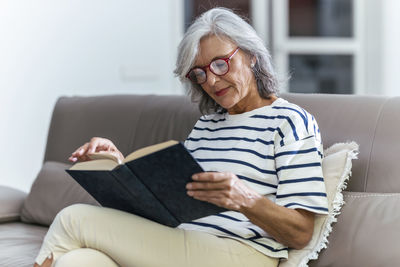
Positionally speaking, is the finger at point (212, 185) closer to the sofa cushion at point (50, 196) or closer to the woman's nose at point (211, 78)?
the woman's nose at point (211, 78)

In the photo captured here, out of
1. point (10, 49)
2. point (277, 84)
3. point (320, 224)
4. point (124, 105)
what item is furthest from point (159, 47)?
point (320, 224)

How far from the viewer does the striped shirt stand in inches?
67.2

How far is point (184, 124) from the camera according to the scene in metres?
2.46

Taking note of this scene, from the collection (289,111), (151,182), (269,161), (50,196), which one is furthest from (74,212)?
(50,196)

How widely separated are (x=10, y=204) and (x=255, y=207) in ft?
4.68

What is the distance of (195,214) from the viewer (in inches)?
65.3

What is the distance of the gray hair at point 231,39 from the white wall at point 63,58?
6.15ft

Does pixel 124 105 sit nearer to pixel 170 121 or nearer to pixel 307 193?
pixel 170 121

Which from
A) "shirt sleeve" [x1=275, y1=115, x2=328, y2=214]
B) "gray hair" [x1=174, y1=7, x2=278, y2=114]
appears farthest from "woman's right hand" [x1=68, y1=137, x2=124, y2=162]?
"shirt sleeve" [x1=275, y1=115, x2=328, y2=214]

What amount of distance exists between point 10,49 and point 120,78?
31.9 inches

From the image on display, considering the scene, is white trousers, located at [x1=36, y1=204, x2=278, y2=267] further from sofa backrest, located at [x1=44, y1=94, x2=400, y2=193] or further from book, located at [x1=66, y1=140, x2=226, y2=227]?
sofa backrest, located at [x1=44, y1=94, x2=400, y2=193]

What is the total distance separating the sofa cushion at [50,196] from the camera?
2592 millimetres

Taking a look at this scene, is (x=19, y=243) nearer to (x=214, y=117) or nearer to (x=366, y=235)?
(x=214, y=117)

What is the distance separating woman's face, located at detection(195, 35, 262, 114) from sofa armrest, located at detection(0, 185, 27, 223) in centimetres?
115
